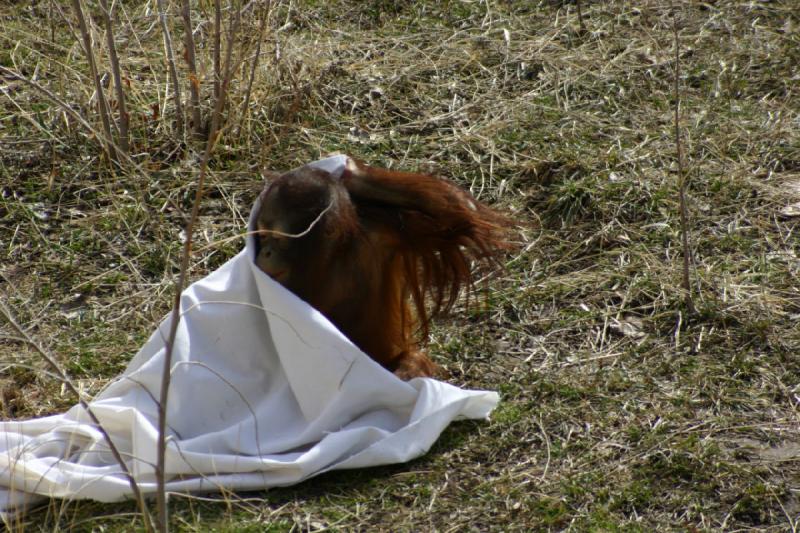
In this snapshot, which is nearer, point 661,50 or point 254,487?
point 254,487

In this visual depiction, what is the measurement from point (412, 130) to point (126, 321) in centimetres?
148

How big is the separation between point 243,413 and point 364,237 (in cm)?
53

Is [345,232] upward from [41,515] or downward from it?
upward

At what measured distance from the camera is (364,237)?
274cm

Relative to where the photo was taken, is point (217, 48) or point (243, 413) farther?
point (217, 48)

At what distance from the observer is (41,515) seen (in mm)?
2500

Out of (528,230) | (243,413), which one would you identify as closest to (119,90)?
(528,230)

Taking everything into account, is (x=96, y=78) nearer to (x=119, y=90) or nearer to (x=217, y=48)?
(x=119, y=90)

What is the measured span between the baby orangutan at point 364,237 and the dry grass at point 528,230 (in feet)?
1.22

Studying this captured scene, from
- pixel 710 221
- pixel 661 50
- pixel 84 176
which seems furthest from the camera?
pixel 661 50

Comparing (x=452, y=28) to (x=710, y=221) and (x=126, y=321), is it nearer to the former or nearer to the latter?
(x=710, y=221)

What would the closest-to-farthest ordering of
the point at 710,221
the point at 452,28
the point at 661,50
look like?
the point at 710,221, the point at 661,50, the point at 452,28

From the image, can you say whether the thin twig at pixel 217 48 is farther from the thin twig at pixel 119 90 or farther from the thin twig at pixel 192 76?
the thin twig at pixel 119 90

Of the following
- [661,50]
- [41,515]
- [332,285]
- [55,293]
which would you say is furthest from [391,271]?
[661,50]
